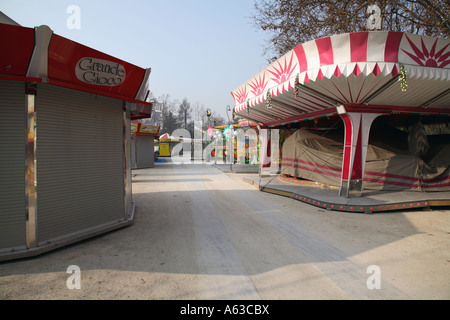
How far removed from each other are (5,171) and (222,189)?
8.17 metres

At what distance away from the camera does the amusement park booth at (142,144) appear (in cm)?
2127

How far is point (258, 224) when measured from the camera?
625 cm

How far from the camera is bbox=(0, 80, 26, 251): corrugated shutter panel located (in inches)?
165

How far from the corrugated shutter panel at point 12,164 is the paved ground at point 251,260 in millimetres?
532

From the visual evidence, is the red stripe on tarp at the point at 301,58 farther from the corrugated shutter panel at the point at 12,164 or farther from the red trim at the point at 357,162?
the corrugated shutter panel at the point at 12,164

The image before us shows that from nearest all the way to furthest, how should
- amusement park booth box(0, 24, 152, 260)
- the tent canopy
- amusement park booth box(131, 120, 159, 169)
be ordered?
the tent canopy < amusement park booth box(0, 24, 152, 260) < amusement park booth box(131, 120, 159, 169)

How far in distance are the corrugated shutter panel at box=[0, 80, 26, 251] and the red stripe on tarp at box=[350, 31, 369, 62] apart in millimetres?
6982

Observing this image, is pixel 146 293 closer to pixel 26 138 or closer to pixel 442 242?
pixel 26 138

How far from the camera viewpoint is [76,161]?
5.09m

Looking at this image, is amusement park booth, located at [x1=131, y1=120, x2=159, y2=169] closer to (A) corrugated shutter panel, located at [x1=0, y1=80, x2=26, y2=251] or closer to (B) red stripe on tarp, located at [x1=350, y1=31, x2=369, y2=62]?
(A) corrugated shutter panel, located at [x1=0, y1=80, x2=26, y2=251]

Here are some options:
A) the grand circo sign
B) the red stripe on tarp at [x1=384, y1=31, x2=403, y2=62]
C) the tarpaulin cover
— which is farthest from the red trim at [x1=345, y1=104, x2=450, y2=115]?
the grand circo sign

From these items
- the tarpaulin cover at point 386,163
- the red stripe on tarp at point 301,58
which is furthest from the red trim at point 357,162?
the red stripe on tarp at point 301,58
